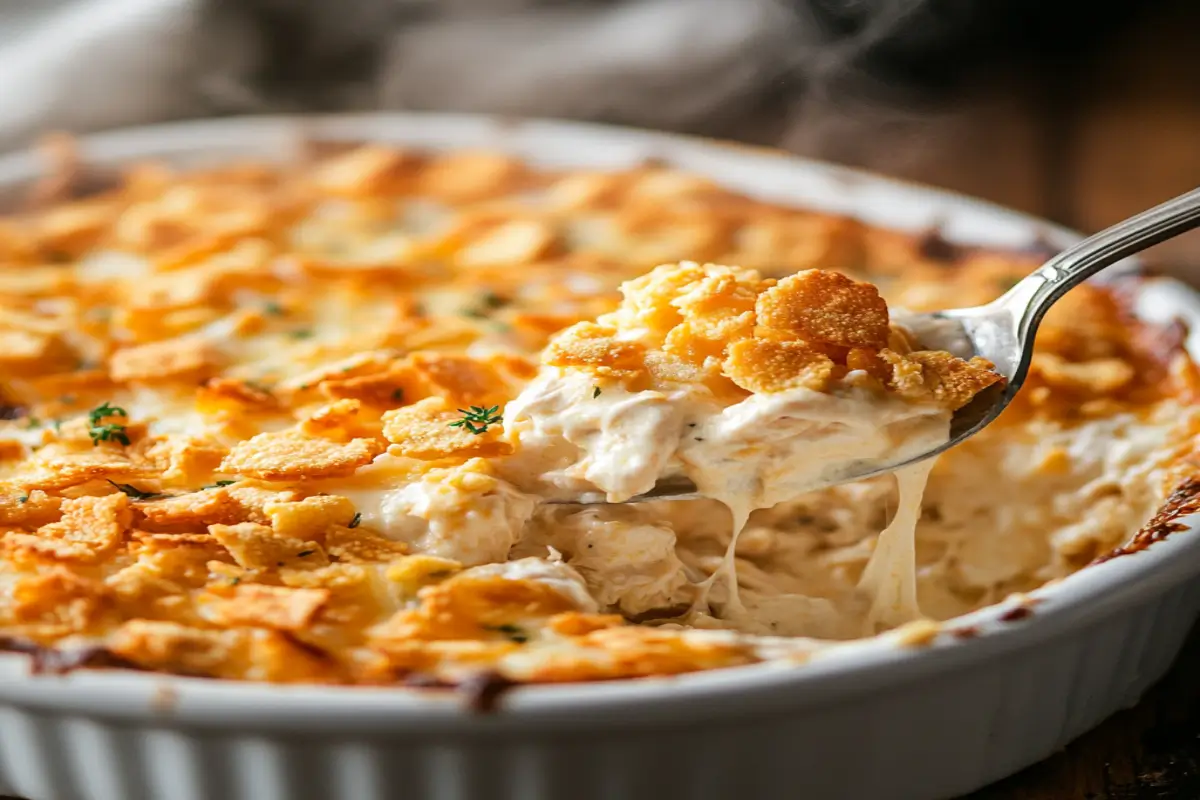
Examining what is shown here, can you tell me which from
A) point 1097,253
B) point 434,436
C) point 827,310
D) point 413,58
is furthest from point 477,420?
point 413,58

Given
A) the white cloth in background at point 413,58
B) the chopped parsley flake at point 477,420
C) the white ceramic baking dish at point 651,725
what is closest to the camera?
the white ceramic baking dish at point 651,725

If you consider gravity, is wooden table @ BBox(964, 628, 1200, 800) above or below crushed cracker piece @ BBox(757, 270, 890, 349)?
below

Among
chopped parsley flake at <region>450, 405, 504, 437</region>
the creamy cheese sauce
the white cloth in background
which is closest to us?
the creamy cheese sauce

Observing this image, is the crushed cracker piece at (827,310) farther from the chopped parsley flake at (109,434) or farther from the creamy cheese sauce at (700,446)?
the chopped parsley flake at (109,434)

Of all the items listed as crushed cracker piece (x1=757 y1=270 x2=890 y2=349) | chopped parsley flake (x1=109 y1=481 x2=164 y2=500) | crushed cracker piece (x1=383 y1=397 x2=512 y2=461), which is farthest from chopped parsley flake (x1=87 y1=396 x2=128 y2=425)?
crushed cracker piece (x1=757 y1=270 x2=890 y2=349)

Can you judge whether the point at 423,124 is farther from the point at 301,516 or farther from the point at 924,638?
the point at 924,638

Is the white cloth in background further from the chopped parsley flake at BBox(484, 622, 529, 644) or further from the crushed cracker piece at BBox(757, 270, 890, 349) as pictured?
the chopped parsley flake at BBox(484, 622, 529, 644)

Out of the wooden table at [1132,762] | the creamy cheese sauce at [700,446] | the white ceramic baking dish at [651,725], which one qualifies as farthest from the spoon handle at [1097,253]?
the wooden table at [1132,762]
